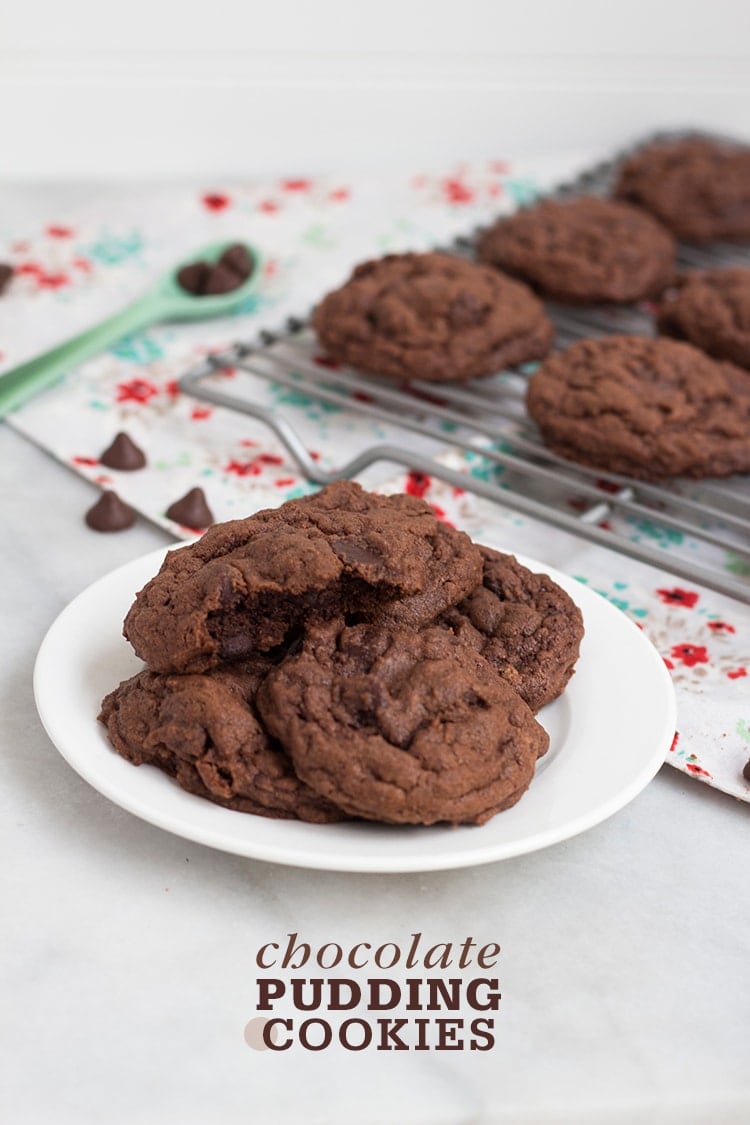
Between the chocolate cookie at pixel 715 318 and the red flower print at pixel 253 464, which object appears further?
the chocolate cookie at pixel 715 318

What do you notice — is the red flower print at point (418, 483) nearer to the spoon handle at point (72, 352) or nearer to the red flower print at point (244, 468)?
the red flower print at point (244, 468)

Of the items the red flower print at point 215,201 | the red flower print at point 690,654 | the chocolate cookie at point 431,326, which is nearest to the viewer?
the red flower print at point 690,654

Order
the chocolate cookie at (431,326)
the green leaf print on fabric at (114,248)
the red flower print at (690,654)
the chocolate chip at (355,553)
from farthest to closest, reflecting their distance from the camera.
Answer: the green leaf print on fabric at (114,248) < the chocolate cookie at (431,326) < the red flower print at (690,654) < the chocolate chip at (355,553)

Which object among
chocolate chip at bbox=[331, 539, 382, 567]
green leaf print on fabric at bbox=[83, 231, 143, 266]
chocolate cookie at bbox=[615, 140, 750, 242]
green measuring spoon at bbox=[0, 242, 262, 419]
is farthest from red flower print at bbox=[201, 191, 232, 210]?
chocolate chip at bbox=[331, 539, 382, 567]

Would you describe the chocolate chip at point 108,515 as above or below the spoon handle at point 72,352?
below

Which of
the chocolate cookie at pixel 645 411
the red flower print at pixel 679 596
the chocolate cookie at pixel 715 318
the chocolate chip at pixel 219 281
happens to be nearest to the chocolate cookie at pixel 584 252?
the chocolate cookie at pixel 715 318

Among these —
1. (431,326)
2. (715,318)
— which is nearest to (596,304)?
(715,318)

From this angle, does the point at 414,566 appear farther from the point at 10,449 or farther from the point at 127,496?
the point at 10,449
